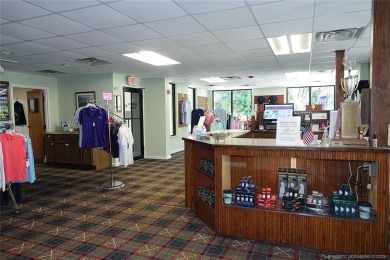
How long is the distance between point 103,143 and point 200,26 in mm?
3206

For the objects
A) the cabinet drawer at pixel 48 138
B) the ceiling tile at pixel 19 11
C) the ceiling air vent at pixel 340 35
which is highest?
the ceiling air vent at pixel 340 35

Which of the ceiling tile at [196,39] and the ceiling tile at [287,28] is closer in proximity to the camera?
the ceiling tile at [287,28]

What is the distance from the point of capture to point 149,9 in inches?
112

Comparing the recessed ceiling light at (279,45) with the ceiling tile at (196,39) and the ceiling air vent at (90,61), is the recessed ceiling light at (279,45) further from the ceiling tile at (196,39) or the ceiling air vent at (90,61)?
the ceiling air vent at (90,61)

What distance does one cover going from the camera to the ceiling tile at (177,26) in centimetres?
320

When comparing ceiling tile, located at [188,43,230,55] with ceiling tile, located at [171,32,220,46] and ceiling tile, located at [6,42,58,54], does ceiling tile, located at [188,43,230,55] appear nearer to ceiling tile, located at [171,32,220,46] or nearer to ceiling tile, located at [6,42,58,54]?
ceiling tile, located at [171,32,220,46]

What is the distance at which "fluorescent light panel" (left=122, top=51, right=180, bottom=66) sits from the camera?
5012 millimetres

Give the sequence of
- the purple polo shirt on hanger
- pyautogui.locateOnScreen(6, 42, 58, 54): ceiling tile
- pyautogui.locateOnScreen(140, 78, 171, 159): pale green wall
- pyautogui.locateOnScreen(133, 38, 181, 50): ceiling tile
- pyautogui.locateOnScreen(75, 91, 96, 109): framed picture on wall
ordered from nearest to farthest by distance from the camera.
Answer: pyautogui.locateOnScreen(133, 38, 181, 50): ceiling tile < pyautogui.locateOnScreen(6, 42, 58, 54): ceiling tile < the purple polo shirt on hanger < pyautogui.locateOnScreen(75, 91, 96, 109): framed picture on wall < pyautogui.locateOnScreen(140, 78, 171, 159): pale green wall

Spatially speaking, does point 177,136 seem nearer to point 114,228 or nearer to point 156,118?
point 156,118

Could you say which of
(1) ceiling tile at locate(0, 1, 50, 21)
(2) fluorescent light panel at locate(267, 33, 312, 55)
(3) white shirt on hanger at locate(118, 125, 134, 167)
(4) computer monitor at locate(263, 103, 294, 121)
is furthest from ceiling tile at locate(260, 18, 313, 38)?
(3) white shirt on hanger at locate(118, 125, 134, 167)

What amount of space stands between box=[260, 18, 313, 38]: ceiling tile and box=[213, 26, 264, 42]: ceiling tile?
11cm

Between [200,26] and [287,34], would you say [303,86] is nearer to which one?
[287,34]

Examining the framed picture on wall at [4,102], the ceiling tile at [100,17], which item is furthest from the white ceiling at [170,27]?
the framed picture on wall at [4,102]

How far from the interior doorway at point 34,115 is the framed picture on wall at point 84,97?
39.0 inches
